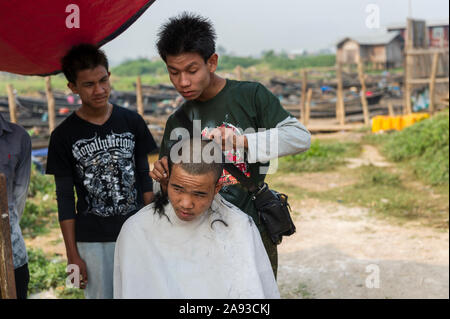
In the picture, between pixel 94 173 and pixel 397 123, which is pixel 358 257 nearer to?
pixel 94 173

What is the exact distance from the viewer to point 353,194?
31.1ft

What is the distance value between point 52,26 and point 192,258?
1.22 metres

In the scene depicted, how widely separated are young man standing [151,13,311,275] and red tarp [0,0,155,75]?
41 cm

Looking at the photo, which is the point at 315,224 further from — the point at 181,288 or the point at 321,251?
the point at 181,288

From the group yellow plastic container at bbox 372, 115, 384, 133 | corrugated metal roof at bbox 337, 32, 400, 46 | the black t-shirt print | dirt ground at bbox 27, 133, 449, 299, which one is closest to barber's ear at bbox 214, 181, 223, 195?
the black t-shirt print

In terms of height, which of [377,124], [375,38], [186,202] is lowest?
[377,124]

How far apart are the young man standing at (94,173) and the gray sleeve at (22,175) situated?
0.10m

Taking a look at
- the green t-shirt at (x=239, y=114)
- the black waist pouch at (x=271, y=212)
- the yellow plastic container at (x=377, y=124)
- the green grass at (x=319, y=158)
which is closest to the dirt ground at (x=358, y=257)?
the green grass at (x=319, y=158)

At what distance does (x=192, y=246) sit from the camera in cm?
203

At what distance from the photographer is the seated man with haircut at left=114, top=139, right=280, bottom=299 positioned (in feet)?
6.33

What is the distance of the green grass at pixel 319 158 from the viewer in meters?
11.6

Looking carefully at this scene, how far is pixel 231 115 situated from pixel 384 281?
4.27 metres

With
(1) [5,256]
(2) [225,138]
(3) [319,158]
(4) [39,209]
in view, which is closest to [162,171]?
(2) [225,138]
